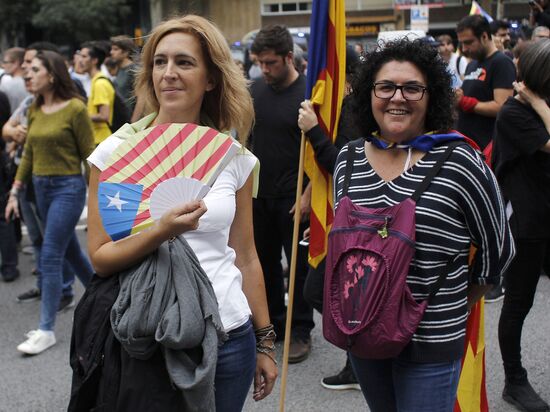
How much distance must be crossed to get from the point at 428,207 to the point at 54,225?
3212 mm

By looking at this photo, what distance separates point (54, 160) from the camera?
5.00 m

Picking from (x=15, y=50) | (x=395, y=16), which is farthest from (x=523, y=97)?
(x=395, y=16)

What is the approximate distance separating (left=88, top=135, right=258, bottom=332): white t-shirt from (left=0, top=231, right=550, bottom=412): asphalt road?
6.50 feet

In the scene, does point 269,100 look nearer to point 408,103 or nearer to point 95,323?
point 408,103

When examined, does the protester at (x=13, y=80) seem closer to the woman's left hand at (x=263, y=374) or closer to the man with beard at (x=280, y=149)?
the man with beard at (x=280, y=149)

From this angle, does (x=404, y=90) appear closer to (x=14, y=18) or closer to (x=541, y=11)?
(x=541, y=11)

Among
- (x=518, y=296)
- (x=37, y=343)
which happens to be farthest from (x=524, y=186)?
(x=37, y=343)

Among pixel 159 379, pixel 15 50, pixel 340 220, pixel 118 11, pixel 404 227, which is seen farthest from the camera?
pixel 118 11

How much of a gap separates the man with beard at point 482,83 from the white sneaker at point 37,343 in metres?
3.49

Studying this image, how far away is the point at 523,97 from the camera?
11.8 feet

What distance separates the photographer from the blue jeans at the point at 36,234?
229 inches

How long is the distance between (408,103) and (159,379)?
121 centimetres

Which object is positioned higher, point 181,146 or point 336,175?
point 181,146

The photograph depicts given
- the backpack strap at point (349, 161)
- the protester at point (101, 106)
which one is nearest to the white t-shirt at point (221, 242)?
the backpack strap at point (349, 161)
